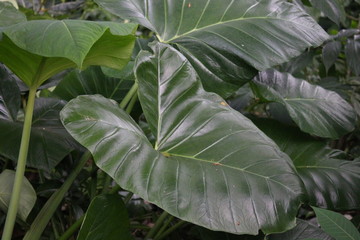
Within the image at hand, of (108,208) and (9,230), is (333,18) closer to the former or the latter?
(108,208)

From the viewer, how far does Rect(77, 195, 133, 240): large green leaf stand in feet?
3.07

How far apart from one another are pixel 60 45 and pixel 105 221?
0.43 meters

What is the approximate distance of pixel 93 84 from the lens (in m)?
1.44

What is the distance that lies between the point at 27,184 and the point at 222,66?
652 mm

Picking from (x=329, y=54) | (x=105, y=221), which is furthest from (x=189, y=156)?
(x=329, y=54)

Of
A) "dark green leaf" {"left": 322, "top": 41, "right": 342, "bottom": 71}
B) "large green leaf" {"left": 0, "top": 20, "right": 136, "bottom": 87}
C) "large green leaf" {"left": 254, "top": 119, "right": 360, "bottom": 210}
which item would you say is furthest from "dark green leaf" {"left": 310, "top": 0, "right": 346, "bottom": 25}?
"large green leaf" {"left": 0, "top": 20, "right": 136, "bottom": 87}

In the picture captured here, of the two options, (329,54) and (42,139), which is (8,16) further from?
(329,54)

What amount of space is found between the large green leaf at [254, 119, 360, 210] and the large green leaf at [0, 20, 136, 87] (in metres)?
0.62

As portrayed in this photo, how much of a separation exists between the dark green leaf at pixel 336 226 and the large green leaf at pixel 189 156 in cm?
6

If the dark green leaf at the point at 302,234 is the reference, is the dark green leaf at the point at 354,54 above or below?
above

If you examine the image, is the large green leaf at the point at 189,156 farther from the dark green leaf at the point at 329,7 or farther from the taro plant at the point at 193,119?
the dark green leaf at the point at 329,7

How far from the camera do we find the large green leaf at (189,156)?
30.4 inches

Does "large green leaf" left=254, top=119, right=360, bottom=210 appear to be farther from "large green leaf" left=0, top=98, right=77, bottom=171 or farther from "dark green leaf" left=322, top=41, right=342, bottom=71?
"large green leaf" left=0, top=98, right=77, bottom=171

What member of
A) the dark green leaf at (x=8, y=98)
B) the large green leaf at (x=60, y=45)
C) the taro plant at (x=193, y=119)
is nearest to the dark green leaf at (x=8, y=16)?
the taro plant at (x=193, y=119)
